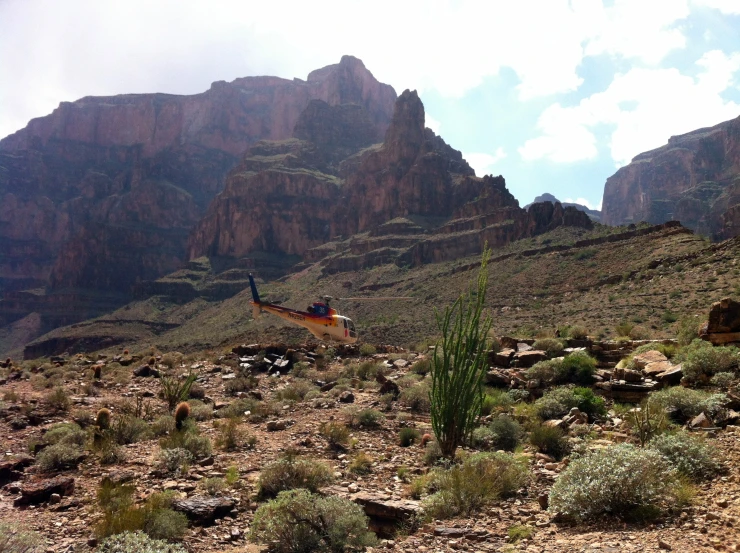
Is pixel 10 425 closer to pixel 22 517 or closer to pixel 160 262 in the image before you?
pixel 22 517

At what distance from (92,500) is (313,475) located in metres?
3.52

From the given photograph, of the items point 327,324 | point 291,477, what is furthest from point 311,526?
point 327,324

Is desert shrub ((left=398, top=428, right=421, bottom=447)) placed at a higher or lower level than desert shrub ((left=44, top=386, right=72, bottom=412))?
lower

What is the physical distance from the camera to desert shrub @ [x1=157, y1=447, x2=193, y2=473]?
380 inches

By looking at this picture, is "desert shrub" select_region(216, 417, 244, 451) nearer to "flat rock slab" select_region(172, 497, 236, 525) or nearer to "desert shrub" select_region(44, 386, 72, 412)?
"flat rock slab" select_region(172, 497, 236, 525)

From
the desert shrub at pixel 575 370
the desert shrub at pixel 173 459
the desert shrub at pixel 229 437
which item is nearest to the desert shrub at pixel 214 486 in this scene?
the desert shrub at pixel 173 459

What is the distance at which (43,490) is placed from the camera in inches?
332

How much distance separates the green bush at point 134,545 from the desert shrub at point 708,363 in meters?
11.1

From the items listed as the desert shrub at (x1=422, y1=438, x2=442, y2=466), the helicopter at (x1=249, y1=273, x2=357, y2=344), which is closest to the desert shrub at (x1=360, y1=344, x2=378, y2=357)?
the helicopter at (x1=249, y1=273, x2=357, y2=344)

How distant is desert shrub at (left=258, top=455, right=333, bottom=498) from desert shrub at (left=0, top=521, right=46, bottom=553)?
10.3 ft

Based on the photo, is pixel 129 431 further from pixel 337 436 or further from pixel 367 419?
pixel 367 419

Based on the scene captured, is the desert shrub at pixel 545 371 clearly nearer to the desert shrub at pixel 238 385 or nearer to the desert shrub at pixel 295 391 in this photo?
the desert shrub at pixel 295 391

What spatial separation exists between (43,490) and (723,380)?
13155mm

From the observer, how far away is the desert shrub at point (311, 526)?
6344 millimetres
